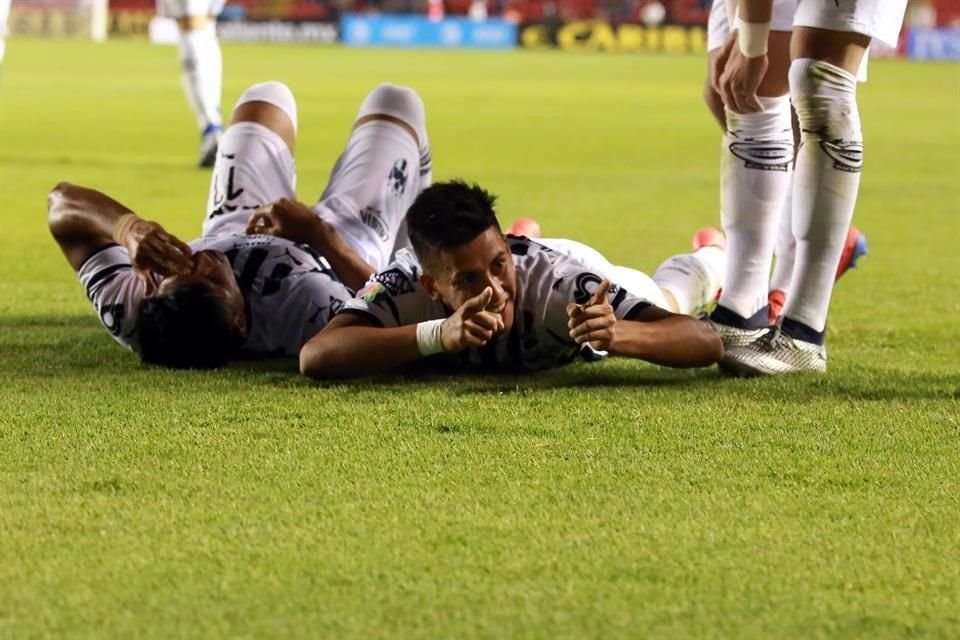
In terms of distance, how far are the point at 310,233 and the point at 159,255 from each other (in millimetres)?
549

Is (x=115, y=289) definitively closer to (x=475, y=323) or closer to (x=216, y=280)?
(x=216, y=280)

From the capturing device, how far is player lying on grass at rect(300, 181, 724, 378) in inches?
139

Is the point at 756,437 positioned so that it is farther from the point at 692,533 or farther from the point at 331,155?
the point at 331,155

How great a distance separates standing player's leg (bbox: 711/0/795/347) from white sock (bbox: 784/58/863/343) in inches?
4.4

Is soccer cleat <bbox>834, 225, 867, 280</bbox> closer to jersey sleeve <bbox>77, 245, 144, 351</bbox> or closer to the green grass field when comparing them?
the green grass field

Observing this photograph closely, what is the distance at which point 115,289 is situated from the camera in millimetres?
4191

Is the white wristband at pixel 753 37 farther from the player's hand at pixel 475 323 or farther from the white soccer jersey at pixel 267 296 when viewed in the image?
the white soccer jersey at pixel 267 296

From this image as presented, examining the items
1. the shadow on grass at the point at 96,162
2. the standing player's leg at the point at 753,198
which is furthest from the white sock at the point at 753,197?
the shadow on grass at the point at 96,162

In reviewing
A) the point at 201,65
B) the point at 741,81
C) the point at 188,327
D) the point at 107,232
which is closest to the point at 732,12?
the point at 741,81

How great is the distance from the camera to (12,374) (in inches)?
156

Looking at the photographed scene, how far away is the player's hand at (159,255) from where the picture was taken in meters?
3.98

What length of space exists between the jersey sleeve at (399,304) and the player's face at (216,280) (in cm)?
32

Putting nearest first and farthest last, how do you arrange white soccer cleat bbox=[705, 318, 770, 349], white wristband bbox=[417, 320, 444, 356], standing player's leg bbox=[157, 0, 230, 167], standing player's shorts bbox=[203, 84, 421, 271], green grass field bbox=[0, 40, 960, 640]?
1. green grass field bbox=[0, 40, 960, 640]
2. white wristband bbox=[417, 320, 444, 356]
3. white soccer cleat bbox=[705, 318, 770, 349]
4. standing player's shorts bbox=[203, 84, 421, 271]
5. standing player's leg bbox=[157, 0, 230, 167]

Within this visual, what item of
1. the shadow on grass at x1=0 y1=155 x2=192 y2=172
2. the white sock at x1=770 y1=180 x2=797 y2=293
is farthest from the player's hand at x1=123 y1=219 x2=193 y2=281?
the shadow on grass at x1=0 y1=155 x2=192 y2=172
